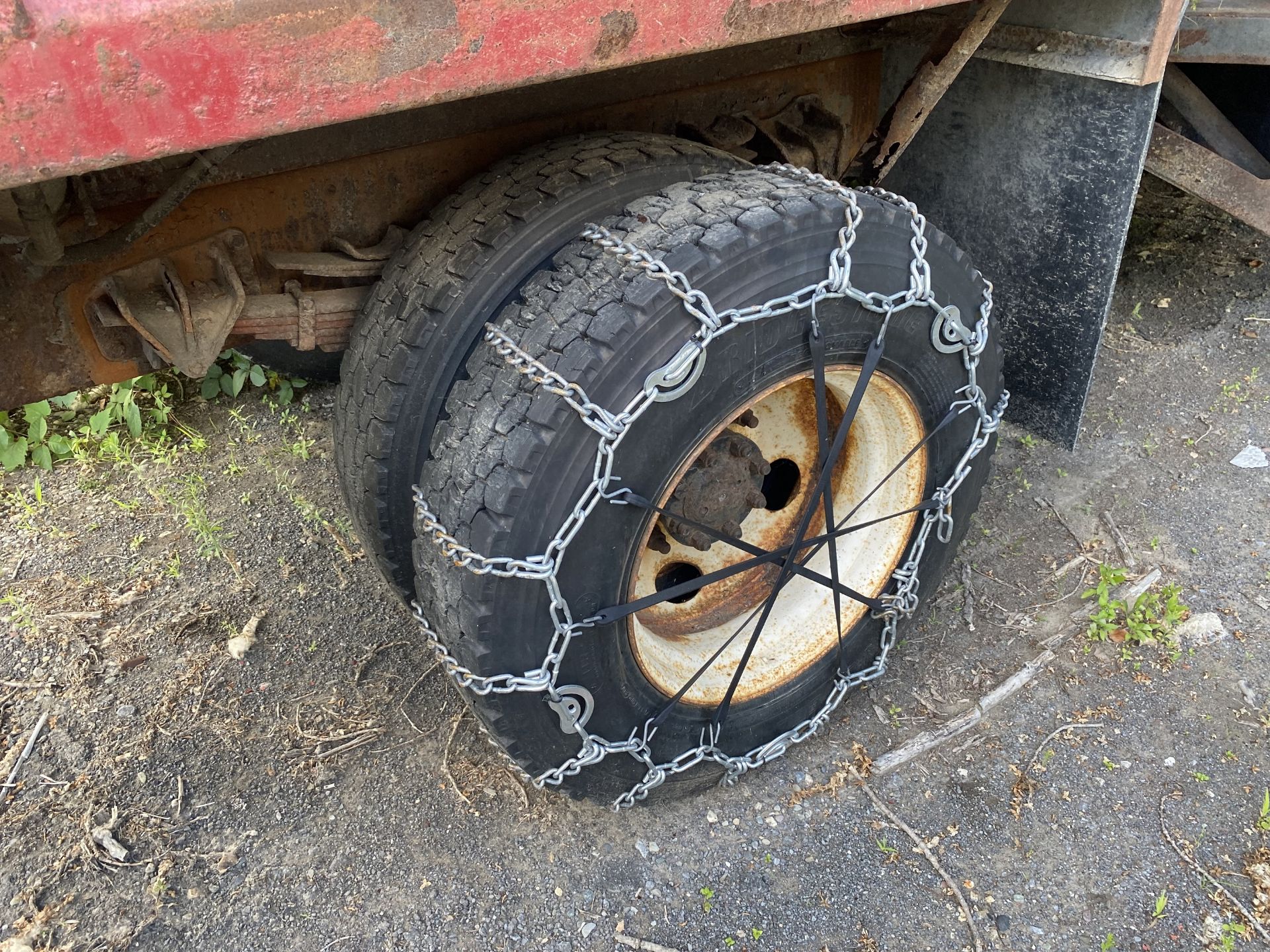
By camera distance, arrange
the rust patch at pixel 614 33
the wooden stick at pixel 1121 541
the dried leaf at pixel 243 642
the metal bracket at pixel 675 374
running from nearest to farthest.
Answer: the rust patch at pixel 614 33 → the metal bracket at pixel 675 374 → the dried leaf at pixel 243 642 → the wooden stick at pixel 1121 541

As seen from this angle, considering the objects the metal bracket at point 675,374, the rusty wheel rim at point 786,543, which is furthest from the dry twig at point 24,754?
the metal bracket at point 675,374

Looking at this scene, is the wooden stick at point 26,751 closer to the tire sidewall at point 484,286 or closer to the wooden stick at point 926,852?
the tire sidewall at point 484,286

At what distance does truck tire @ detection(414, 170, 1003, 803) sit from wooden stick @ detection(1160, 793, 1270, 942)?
84cm

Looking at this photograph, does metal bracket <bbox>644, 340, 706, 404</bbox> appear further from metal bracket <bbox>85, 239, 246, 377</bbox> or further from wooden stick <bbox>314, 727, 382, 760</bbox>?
wooden stick <bbox>314, 727, 382, 760</bbox>

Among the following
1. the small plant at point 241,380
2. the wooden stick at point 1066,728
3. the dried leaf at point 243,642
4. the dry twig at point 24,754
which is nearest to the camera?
the dry twig at point 24,754

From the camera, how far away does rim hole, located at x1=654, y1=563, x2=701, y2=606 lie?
92.6 inches

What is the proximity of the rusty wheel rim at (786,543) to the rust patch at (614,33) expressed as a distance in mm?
960

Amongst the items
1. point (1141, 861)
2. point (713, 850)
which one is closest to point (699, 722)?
point (713, 850)

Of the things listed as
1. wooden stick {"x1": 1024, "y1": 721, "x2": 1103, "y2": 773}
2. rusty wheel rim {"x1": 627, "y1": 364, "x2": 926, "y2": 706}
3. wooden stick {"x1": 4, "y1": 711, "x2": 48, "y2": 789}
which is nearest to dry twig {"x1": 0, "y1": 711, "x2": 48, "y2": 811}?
wooden stick {"x1": 4, "y1": 711, "x2": 48, "y2": 789}

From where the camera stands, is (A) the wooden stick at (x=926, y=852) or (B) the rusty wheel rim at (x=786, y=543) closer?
(A) the wooden stick at (x=926, y=852)

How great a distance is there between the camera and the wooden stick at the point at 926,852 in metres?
2.05

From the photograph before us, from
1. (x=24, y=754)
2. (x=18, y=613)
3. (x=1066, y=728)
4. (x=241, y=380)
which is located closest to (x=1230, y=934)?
(x=1066, y=728)

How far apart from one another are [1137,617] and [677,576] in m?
1.36

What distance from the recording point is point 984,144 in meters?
3.12
